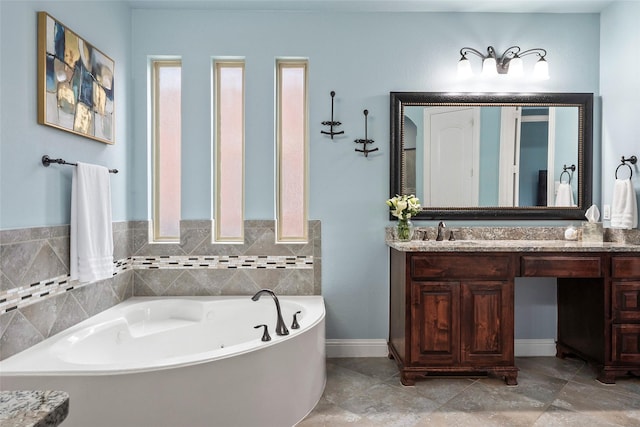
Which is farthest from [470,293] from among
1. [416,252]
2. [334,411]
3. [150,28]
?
[150,28]

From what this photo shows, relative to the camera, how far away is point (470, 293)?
2.40m

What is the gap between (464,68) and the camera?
2824 mm

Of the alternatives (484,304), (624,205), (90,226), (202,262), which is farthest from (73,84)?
(624,205)

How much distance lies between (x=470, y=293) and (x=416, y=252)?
44 centimetres

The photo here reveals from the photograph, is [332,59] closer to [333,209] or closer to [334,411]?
[333,209]

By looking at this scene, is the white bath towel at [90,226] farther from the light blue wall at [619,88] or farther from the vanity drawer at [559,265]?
the light blue wall at [619,88]

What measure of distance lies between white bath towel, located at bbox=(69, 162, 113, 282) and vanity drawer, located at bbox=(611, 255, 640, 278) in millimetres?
3163

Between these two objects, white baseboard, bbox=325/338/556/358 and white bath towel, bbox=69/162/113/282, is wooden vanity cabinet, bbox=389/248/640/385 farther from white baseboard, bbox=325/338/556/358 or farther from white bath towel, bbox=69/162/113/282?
white bath towel, bbox=69/162/113/282

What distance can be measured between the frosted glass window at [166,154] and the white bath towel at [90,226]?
0.72 meters

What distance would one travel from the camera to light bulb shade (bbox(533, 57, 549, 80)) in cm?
283

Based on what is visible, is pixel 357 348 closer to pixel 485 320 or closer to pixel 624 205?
pixel 485 320

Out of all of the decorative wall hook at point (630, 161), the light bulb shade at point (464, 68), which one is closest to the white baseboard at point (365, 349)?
the decorative wall hook at point (630, 161)

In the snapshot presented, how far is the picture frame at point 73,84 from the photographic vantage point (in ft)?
6.35

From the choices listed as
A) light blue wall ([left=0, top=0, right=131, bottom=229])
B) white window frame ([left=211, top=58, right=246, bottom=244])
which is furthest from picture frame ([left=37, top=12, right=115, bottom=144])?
white window frame ([left=211, top=58, right=246, bottom=244])
